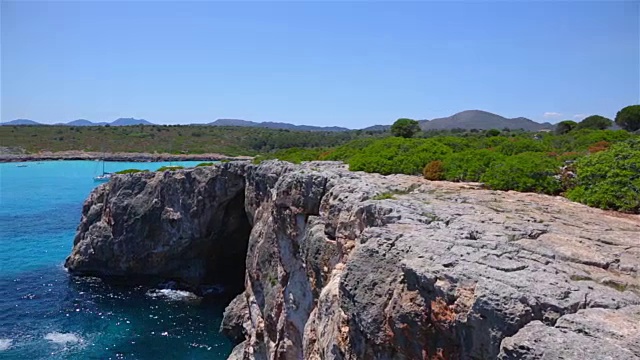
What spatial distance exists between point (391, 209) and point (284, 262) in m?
10.9

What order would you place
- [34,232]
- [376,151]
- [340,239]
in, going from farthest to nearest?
[34,232]
[376,151]
[340,239]

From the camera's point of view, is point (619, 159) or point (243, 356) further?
point (243, 356)

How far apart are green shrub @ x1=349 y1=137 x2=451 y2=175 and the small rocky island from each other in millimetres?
3546

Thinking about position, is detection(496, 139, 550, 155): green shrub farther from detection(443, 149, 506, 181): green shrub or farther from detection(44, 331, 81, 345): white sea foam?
detection(44, 331, 81, 345): white sea foam

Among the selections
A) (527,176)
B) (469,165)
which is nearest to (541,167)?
(527,176)

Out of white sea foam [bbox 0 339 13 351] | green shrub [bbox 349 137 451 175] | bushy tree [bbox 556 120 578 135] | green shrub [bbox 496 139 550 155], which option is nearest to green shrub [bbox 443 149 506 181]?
green shrub [bbox 349 137 451 175]

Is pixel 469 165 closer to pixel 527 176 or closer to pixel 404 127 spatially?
pixel 527 176

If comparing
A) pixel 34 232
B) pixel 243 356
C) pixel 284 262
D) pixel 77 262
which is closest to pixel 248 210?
pixel 243 356

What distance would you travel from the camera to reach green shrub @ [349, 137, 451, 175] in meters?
23.5

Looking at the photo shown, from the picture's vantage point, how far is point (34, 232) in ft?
189

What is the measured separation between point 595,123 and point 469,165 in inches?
1271

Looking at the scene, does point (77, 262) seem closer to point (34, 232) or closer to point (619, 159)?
point (34, 232)

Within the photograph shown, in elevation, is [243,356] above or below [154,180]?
below

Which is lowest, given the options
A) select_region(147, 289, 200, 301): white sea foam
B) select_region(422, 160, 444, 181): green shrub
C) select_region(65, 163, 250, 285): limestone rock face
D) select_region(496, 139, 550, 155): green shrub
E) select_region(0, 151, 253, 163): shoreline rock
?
select_region(147, 289, 200, 301): white sea foam
